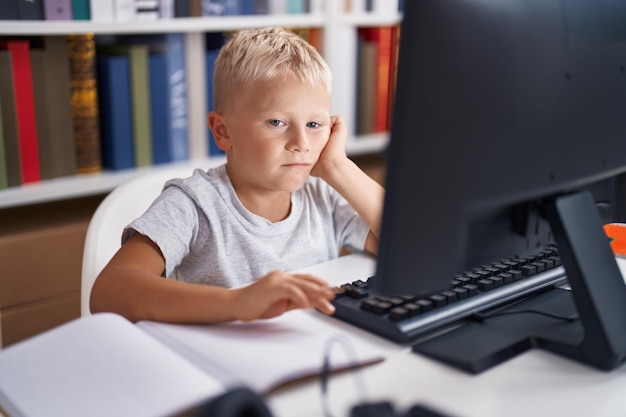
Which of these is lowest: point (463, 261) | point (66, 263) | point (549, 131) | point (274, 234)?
point (66, 263)

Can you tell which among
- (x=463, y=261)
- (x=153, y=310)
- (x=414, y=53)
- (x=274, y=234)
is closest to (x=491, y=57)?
(x=414, y=53)

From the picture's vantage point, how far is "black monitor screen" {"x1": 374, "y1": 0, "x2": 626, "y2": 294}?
0.65m

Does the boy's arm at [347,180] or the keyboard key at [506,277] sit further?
the boy's arm at [347,180]

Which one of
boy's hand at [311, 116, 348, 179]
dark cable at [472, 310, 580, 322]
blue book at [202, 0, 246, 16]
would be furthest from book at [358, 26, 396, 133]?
dark cable at [472, 310, 580, 322]

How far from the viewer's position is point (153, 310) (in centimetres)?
86

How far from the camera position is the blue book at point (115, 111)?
199cm

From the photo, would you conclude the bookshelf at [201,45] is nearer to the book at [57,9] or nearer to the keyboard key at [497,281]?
the book at [57,9]

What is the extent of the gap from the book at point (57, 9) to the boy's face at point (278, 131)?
0.89 metres

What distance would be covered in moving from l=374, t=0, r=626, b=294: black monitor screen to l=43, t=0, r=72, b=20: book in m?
1.43

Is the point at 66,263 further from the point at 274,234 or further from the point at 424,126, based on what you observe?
the point at 424,126

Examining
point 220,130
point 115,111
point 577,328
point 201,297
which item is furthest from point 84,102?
point 577,328

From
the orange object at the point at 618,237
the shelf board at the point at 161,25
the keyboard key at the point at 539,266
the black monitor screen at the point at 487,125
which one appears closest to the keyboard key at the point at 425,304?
the black monitor screen at the point at 487,125

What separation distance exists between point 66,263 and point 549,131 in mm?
1483

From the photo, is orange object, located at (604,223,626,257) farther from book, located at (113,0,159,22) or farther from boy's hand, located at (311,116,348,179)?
book, located at (113,0,159,22)
